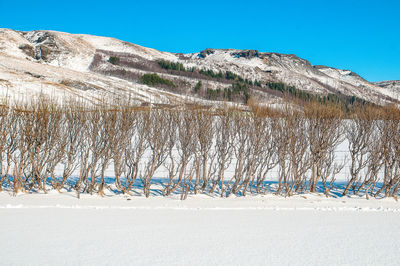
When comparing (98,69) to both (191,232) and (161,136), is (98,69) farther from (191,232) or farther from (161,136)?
(191,232)

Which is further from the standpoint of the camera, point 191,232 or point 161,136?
point 161,136

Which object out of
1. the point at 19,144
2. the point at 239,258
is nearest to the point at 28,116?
the point at 19,144

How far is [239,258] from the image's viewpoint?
4121 millimetres

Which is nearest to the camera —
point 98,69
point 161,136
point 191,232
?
point 191,232

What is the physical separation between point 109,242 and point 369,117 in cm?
841

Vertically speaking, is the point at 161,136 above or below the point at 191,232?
above

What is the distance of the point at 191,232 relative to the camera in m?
5.20

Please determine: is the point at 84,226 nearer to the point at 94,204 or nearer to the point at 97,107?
the point at 94,204

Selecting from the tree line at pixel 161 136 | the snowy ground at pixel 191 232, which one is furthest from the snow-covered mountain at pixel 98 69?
the snowy ground at pixel 191 232

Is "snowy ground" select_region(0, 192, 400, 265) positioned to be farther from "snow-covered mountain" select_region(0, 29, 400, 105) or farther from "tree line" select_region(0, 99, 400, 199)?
"snow-covered mountain" select_region(0, 29, 400, 105)

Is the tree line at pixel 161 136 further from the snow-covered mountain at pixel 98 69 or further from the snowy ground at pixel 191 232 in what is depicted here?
the snow-covered mountain at pixel 98 69

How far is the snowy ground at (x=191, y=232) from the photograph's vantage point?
4094 mm

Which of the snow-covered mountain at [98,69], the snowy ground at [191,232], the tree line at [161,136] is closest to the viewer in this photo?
the snowy ground at [191,232]

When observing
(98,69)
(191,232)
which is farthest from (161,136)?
(98,69)
